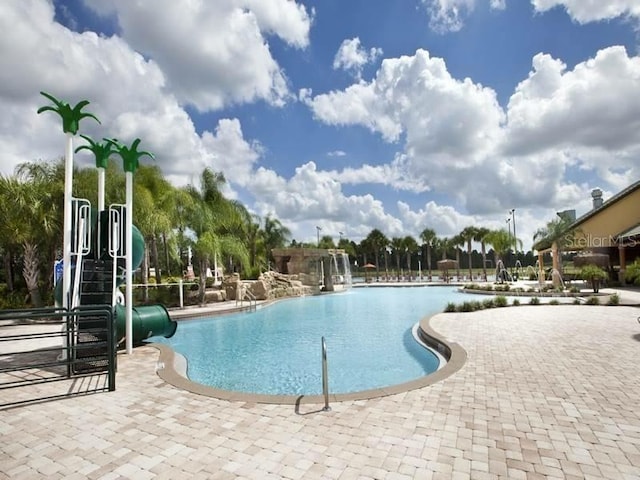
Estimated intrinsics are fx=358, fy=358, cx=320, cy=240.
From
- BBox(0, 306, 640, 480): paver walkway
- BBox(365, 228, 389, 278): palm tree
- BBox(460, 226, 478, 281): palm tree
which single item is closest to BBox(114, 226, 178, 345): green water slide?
BBox(0, 306, 640, 480): paver walkway

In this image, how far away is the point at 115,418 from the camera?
4.39 meters

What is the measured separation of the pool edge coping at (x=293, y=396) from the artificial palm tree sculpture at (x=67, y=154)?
222cm

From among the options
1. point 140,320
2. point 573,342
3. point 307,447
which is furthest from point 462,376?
point 140,320

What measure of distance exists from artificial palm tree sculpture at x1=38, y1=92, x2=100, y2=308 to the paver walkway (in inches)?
90.4

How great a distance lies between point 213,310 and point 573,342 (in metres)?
13.1

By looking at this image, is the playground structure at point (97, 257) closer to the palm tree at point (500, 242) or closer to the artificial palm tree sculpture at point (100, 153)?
the artificial palm tree sculpture at point (100, 153)

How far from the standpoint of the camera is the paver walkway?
3.19 meters

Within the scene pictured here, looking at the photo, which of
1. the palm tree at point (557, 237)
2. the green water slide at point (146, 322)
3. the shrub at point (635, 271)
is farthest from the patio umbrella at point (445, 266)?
the green water slide at point (146, 322)

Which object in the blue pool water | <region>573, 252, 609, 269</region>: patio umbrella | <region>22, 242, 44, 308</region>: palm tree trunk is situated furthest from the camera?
<region>573, 252, 609, 269</region>: patio umbrella

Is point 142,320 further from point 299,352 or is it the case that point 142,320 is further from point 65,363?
point 299,352

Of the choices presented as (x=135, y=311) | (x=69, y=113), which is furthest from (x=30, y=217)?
(x=69, y=113)

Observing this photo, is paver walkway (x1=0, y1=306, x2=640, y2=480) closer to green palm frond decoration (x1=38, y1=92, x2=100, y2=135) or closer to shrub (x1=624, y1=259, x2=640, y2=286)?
green palm frond decoration (x1=38, y1=92, x2=100, y2=135)

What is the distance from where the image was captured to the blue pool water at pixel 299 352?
7180 mm

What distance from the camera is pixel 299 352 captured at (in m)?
9.48
